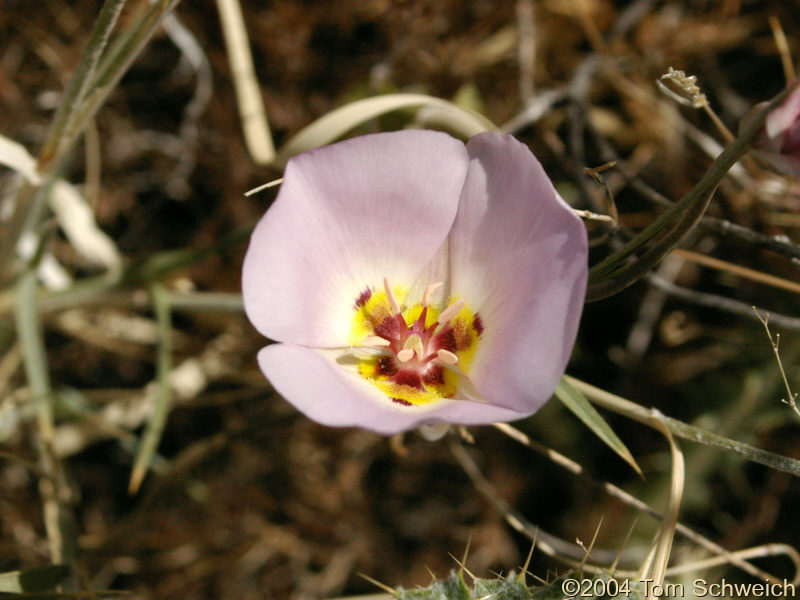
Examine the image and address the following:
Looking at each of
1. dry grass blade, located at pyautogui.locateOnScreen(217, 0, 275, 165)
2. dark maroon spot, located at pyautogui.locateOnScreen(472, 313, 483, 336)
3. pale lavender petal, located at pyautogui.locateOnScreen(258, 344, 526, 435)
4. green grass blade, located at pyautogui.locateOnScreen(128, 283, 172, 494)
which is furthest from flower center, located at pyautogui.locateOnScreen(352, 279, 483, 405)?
dry grass blade, located at pyautogui.locateOnScreen(217, 0, 275, 165)

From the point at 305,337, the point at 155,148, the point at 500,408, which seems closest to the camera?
the point at 500,408

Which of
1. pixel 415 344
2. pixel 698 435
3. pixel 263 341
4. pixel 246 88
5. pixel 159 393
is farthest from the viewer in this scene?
pixel 263 341

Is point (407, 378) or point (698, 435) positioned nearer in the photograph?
point (698, 435)

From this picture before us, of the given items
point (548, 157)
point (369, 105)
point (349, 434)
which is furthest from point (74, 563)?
point (548, 157)

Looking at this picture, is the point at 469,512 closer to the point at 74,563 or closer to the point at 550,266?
the point at 74,563

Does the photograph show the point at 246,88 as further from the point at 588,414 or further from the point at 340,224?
the point at 588,414

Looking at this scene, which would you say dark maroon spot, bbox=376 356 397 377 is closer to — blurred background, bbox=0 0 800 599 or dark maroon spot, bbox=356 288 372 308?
dark maroon spot, bbox=356 288 372 308

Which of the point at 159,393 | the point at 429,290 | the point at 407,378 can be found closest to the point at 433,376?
the point at 407,378
